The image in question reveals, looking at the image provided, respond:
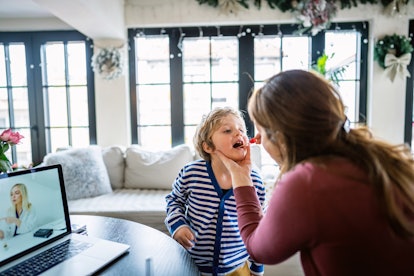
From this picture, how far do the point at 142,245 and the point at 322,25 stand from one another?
2.56 m

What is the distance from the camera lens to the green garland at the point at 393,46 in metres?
2.68

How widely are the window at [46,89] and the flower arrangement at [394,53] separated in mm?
2932

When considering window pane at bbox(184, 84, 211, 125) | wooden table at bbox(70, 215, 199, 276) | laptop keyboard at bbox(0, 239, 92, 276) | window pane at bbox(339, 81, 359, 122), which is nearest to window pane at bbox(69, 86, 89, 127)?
window pane at bbox(184, 84, 211, 125)

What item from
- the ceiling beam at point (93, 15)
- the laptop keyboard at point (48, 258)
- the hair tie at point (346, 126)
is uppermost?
the ceiling beam at point (93, 15)

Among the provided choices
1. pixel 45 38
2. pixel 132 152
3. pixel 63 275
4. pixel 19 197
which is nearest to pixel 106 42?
pixel 45 38

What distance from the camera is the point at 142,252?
0.94 meters

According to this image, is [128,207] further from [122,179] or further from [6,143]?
[6,143]

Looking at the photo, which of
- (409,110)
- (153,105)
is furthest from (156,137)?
(409,110)

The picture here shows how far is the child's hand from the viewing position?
1054mm

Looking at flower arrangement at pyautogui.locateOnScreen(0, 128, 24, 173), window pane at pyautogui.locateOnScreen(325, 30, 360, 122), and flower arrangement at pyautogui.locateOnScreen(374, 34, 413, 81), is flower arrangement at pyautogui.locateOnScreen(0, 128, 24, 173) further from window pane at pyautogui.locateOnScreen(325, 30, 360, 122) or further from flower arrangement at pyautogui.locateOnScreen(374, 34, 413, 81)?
flower arrangement at pyautogui.locateOnScreen(374, 34, 413, 81)

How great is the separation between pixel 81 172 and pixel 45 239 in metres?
1.58

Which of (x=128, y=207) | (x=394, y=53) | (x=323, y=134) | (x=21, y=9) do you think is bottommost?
(x=128, y=207)

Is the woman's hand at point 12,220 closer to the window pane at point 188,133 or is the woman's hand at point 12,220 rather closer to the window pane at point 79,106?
the window pane at point 188,133

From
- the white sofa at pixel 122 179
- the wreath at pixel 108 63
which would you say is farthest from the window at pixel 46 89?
the white sofa at pixel 122 179
